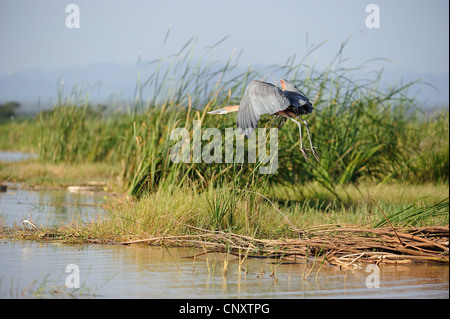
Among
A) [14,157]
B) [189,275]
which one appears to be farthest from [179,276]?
[14,157]

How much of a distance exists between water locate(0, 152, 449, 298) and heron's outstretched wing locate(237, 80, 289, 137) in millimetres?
1088

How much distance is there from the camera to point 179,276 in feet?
14.9

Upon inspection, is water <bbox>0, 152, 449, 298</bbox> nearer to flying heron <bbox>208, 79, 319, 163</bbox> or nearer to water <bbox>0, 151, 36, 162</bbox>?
flying heron <bbox>208, 79, 319, 163</bbox>

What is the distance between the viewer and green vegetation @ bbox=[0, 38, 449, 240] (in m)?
5.93

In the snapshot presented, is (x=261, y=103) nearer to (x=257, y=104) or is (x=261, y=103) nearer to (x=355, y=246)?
(x=257, y=104)

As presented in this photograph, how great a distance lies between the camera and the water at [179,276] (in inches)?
162

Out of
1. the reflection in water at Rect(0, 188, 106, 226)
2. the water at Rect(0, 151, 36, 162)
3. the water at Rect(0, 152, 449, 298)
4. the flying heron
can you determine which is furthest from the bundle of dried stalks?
the water at Rect(0, 151, 36, 162)

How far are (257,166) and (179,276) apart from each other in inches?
67.9
